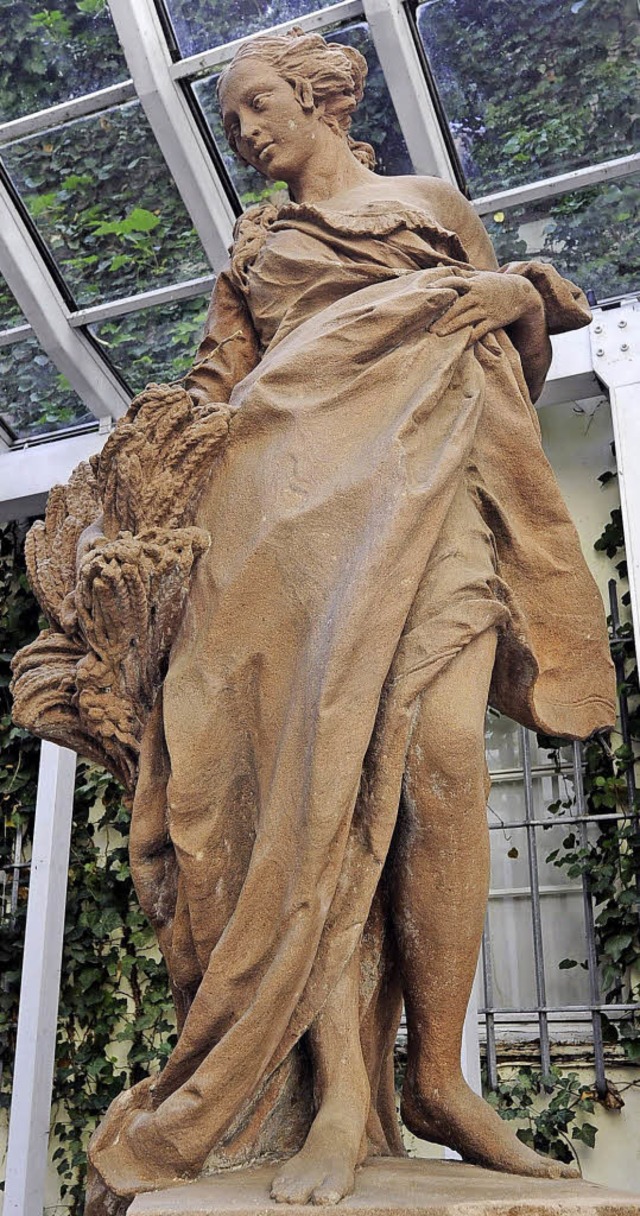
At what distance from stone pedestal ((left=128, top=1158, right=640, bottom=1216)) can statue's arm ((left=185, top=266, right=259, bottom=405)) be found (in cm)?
146

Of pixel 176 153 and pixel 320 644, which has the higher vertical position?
pixel 176 153

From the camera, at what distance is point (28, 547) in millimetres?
2650

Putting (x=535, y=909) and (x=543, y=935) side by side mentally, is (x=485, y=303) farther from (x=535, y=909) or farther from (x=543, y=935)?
(x=543, y=935)

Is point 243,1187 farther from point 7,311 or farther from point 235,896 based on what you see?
point 7,311

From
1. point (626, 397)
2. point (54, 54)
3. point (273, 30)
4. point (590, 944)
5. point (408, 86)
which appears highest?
point (54, 54)

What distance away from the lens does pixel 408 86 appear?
576 cm

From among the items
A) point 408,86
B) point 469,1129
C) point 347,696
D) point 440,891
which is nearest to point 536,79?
point 408,86

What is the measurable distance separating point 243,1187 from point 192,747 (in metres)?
0.70

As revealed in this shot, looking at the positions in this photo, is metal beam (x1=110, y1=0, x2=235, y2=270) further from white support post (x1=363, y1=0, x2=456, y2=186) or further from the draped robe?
the draped robe

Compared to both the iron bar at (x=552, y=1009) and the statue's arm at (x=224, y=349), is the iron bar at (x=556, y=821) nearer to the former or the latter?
the iron bar at (x=552, y=1009)

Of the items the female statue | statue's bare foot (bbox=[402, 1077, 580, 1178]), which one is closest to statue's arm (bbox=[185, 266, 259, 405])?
the female statue

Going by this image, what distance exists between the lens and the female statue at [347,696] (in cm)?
203

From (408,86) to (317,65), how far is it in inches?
123

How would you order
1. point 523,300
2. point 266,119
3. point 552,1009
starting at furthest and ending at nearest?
point 552,1009 → point 266,119 → point 523,300
